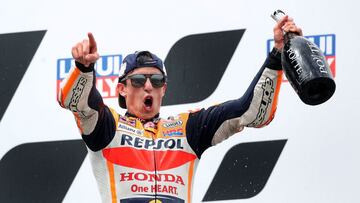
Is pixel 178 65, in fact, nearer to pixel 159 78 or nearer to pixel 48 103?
pixel 48 103

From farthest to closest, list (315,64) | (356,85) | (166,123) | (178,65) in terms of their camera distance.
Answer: (178,65), (356,85), (166,123), (315,64)

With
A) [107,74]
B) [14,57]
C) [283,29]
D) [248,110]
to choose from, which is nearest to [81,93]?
[248,110]

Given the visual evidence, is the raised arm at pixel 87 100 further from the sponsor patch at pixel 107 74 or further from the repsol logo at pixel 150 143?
the sponsor patch at pixel 107 74

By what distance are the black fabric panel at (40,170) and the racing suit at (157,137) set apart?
4.27 feet

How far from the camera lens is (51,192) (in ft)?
20.8

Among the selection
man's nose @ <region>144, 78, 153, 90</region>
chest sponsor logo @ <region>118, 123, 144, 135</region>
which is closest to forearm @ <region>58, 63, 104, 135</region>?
chest sponsor logo @ <region>118, 123, 144, 135</region>

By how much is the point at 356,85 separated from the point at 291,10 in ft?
1.56

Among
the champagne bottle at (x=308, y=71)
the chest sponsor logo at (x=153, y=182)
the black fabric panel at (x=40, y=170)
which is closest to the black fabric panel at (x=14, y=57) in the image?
the black fabric panel at (x=40, y=170)

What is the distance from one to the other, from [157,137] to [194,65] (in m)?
1.19

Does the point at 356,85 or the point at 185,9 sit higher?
the point at 185,9

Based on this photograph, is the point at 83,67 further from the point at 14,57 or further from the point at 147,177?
the point at 14,57

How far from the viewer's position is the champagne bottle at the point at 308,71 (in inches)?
177

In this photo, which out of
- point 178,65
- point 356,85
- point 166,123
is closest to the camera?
point 166,123

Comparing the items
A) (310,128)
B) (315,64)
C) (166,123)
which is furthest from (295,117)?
(315,64)
